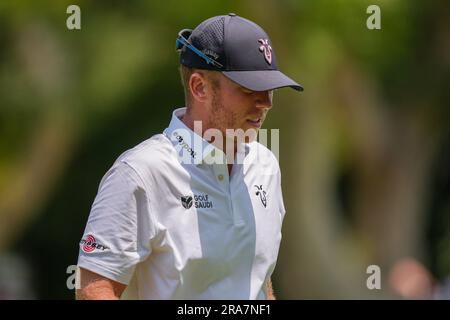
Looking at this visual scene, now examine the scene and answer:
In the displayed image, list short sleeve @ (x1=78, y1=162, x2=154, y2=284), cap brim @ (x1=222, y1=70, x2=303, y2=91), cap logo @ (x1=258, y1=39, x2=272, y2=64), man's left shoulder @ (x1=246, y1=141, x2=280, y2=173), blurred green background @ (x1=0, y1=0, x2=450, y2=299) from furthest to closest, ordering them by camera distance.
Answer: blurred green background @ (x1=0, y1=0, x2=450, y2=299), man's left shoulder @ (x1=246, y1=141, x2=280, y2=173), cap logo @ (x1=258, y1=39, x2=272, y2=64), cap brim @ (x1=222, y1=70, x2=303, y2=91), short sleeve @ (x1=78, y1=162, x2=154, y2=284)

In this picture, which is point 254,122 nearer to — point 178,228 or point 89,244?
point 178,228

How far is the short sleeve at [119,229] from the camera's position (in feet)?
16.1

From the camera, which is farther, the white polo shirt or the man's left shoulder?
the man's left shoulder

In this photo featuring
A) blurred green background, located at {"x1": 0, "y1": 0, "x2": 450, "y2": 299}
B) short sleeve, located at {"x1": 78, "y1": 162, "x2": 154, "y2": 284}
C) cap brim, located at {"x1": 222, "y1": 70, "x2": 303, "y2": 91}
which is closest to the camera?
short sleeve, located at {"x1": 78, "y1": 162, "x2": 154, "y2": 284}

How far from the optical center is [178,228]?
16.4ft

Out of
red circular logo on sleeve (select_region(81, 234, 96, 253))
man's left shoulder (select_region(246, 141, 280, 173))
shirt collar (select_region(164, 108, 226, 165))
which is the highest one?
shirt collar (select_region(164, 108, 226, 165))

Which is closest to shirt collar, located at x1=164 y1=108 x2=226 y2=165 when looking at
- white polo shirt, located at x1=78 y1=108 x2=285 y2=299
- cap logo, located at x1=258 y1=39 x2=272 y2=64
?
white polo shirt, located at x1=78 y1=108 x2=285 y2=299

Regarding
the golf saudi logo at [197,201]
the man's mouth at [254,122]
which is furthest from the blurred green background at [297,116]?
the golf saudi logo at [197,201]

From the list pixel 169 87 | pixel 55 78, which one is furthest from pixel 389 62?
pixel 55 78

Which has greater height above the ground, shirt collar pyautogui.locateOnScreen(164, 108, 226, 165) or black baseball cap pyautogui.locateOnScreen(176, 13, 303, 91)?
black baseball cap pyautogui.locateOnScreen(176, 13, 303, 91)

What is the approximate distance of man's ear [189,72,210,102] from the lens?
17.1 ft

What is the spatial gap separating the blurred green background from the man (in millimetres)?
10834

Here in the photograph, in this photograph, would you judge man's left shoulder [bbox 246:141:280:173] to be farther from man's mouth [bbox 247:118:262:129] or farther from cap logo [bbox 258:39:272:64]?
cap logo [bbox 258:39:272:64]

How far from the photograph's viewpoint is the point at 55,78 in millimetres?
18188
